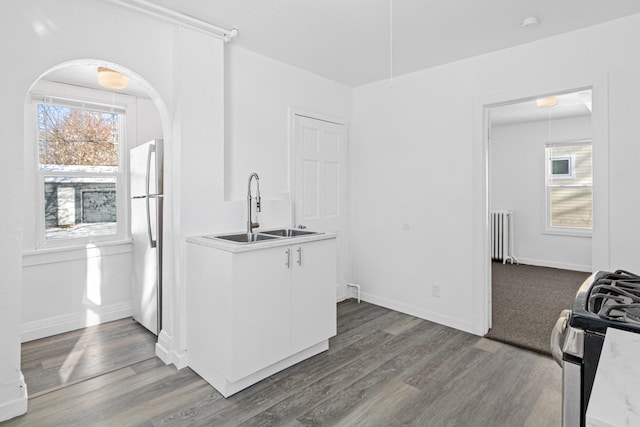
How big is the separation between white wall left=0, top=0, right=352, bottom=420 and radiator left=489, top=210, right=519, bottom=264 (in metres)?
4.32

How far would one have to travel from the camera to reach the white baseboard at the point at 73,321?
9.99ft

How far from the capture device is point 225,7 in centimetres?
241

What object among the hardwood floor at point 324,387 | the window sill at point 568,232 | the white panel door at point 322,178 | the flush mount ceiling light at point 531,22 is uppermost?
the flush mount ceiling light at point 531,22

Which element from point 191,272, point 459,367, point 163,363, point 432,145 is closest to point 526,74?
point 432,145

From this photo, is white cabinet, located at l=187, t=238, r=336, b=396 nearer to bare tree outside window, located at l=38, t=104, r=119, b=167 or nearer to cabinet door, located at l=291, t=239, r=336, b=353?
cabinet door, located at l=291, t=239, r=336, b=353

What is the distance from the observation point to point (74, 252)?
10.8ft

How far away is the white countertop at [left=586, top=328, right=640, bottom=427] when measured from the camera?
0.53 m

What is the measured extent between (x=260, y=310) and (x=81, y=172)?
2461 mm

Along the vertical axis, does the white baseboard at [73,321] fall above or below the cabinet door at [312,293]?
below

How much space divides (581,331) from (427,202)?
2639mm

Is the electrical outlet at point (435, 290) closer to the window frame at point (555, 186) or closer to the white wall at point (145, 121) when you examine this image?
the white wall at point (145, 121)

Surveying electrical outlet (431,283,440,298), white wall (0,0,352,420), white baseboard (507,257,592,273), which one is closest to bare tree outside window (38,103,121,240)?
white wall (0,0,352,420)

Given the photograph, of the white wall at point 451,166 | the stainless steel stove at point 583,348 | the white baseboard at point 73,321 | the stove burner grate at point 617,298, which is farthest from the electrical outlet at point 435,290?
the white baseboard at point 73,321

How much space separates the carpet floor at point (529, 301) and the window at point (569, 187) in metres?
0.83
